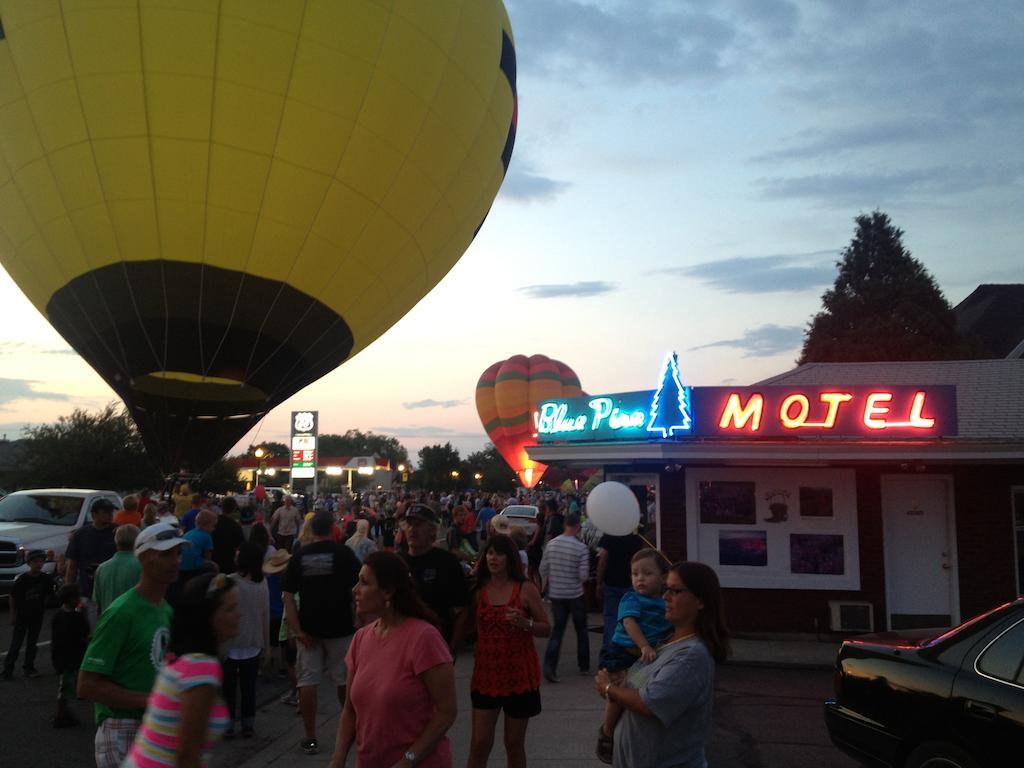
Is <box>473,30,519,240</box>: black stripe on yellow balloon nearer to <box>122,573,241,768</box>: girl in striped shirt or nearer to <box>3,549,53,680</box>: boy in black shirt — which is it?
<box>3,549,53,680</box>: boy in black shirt

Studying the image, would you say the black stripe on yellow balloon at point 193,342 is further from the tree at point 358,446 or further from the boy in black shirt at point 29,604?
the tree at point 358,446

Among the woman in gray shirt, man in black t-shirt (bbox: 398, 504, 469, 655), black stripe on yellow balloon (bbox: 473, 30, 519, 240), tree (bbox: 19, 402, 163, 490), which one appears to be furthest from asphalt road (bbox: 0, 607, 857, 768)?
tree (bbox: 19, 402, 163, 490)

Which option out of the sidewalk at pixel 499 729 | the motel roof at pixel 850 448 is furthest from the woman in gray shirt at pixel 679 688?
the motel roof at pixel 850 448

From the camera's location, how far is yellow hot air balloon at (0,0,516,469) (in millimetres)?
13352

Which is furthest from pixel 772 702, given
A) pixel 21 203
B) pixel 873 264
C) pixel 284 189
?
pixel 873 264

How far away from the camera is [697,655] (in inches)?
125

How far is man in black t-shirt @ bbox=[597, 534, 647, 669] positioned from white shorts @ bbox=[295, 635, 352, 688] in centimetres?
313

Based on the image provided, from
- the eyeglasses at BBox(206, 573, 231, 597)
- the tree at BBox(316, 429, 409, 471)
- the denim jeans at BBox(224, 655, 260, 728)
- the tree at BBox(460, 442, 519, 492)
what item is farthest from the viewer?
the tree at BBox(316, 429, 409, 471)

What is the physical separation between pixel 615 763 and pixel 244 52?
1282cm

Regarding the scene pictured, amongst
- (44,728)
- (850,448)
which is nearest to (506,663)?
(44,728)

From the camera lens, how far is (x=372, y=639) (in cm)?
369

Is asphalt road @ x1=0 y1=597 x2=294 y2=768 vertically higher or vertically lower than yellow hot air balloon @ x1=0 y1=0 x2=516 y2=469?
lower

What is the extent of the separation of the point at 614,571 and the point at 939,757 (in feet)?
14.3

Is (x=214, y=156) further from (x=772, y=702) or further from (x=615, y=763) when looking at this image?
(x=615, y=763)
